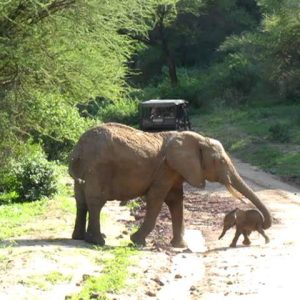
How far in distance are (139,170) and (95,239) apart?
4.68 feet

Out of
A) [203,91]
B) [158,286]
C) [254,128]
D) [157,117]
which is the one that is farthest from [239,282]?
[203,91]

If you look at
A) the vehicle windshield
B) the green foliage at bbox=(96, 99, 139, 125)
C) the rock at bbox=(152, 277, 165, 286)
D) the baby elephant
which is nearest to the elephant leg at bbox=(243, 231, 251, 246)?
the baby elephant

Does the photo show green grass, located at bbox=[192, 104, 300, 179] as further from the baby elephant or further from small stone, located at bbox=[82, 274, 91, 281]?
small stone, located at bbox=[82, 274, 91, 281]

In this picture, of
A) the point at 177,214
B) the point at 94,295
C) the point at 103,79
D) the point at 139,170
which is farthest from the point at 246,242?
the point at 103,79

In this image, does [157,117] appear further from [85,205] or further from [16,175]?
[85,205]

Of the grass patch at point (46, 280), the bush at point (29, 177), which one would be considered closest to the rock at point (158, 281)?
the grass patch at point (46, 280)

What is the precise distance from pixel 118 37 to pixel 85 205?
6.37 meters

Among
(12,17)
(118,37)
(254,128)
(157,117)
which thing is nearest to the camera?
(12,17)

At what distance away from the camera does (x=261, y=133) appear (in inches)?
1538

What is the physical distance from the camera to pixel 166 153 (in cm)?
1458

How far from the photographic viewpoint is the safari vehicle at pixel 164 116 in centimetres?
3558

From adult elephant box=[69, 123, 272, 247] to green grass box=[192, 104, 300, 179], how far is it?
14.0 metres

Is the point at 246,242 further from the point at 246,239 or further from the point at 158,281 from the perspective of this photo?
the point at 158,281

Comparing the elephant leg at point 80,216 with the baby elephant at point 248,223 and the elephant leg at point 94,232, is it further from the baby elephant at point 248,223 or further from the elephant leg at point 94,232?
the baby elephant at point 248,223
